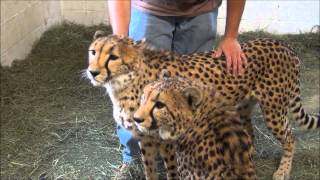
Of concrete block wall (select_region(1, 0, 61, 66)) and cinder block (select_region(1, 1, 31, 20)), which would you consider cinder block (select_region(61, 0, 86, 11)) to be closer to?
concrete block wall (select_region(1, 0, 61, 66))

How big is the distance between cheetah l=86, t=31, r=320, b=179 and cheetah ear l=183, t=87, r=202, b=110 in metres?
0.23

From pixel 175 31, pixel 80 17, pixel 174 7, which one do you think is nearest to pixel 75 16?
pixel 80 17

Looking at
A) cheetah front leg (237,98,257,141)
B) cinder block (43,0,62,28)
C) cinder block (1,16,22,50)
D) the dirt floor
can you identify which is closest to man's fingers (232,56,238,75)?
cheetah front leg (237,98,257,141)

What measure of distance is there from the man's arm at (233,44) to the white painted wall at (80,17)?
2.33 m

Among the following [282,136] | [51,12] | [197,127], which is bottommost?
[282,136]

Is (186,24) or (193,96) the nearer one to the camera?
(193,96)

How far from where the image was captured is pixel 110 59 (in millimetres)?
2115

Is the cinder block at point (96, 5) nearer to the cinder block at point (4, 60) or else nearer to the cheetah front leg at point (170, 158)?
the cinder block at point (4, 60)

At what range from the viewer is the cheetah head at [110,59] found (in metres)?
2.09

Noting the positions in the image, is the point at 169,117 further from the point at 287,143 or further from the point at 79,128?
the point at 79,128

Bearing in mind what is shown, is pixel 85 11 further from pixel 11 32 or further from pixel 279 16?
pixel 279 16

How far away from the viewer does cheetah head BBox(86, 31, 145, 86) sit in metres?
2.09

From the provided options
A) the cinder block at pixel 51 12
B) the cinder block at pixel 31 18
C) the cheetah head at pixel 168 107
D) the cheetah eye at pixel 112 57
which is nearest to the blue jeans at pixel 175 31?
the cheetah eye at pixel 112 57

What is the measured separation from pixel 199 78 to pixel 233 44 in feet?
0.90
